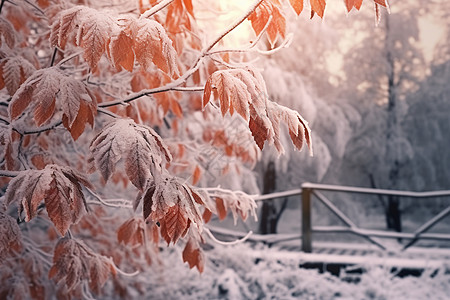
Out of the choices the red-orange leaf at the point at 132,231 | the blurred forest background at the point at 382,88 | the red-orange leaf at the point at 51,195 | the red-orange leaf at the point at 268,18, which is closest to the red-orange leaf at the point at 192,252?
the red-orange leaf at the point at 132,231

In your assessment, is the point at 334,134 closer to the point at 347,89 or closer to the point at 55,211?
the point at 347,89

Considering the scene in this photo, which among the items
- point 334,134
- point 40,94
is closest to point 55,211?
point 40,94

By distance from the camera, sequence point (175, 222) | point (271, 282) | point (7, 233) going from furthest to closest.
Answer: point (271, 282), point (7, 233), point (175, 222)

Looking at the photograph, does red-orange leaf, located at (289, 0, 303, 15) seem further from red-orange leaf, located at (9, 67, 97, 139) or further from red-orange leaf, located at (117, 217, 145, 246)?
red-orange leaf, located at (117, 217, 145, 246)

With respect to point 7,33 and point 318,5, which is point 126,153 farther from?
point 7,33

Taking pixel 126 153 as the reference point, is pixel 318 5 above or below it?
above

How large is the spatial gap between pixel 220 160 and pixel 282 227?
13.5 m

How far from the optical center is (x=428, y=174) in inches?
545

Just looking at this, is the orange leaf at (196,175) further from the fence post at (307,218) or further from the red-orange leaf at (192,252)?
the fence post at (307,218)

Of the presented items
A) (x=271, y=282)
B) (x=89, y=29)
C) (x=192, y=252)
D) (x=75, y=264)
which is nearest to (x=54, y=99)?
(x=89, y=29)

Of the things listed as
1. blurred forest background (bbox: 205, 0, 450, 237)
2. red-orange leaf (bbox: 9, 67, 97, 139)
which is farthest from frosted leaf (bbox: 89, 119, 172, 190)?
blurred forest background (bbox: 205, 0, 450, 237)

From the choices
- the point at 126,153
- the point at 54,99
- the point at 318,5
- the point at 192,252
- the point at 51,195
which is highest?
the point at 318,5

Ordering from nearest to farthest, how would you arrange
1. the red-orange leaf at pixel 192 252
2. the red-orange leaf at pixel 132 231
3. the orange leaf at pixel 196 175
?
the red-orange leaf at pixel 192 252 → the red-orange leaf at pixel 132 231 → the orange leaf at pixel 196 175

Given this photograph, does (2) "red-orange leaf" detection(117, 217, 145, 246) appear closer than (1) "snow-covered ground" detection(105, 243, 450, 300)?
Yes
